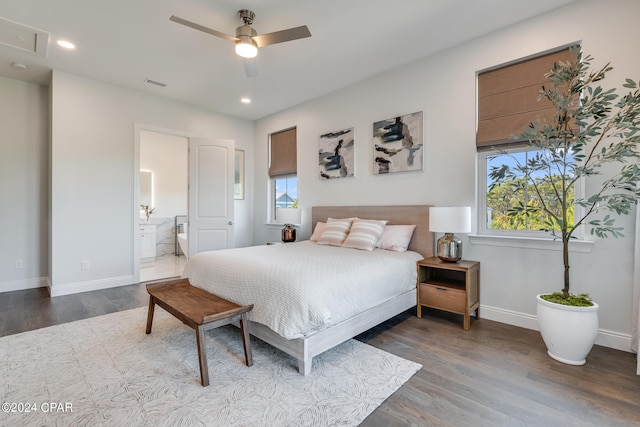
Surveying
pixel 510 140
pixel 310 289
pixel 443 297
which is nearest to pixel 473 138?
pixel 510 140

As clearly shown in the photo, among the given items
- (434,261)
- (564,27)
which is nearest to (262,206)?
(434,261)

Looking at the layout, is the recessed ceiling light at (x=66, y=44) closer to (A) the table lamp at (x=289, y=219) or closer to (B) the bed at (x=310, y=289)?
(B) the bed at (x=310, y=289)

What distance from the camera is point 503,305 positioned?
2881mm

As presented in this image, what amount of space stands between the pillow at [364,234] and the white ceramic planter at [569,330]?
1633mm

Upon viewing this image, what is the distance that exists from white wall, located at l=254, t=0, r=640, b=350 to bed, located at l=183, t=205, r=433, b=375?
29.1 inches

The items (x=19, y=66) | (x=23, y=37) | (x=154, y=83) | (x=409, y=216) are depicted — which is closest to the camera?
(x=23, y=37)

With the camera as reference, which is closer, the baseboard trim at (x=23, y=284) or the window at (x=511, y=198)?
the window at (x=511, y=198)

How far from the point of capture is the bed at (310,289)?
192cm

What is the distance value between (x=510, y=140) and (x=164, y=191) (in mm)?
6963

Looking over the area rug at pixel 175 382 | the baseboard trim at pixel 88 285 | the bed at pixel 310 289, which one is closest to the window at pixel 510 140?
the bed at pixel 310 289

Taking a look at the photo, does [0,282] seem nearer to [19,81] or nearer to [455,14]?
[19,81]

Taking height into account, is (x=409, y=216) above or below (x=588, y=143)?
below

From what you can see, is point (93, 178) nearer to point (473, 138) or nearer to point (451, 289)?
point (451, 289)

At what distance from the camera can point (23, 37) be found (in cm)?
295
